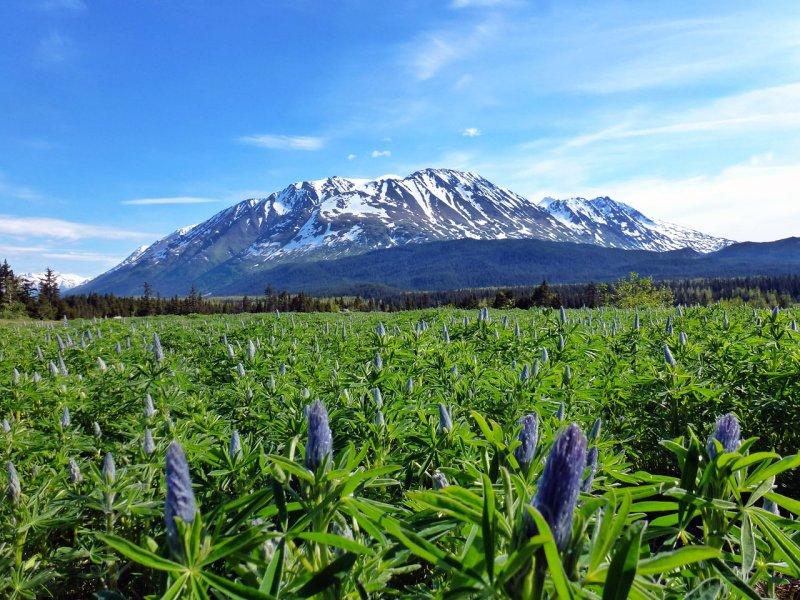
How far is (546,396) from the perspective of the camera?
4152 millimetres

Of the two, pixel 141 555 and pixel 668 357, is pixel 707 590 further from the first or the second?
pixel 668 357

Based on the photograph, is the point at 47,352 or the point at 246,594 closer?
the point at 246,594

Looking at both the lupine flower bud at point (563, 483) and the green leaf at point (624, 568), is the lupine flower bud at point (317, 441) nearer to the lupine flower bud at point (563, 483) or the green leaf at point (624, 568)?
the lupine flower bud at point (563, 483)

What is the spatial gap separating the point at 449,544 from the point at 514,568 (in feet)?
3.30

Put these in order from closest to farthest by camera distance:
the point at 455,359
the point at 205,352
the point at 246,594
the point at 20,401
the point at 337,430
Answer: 1. the point at 246,594
2. the point at 337,430
3. the point at 20,401
4. the point at 455,359
5. the point at 205,352

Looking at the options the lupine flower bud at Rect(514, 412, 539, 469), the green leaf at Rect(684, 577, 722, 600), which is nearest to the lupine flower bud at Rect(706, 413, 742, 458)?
the green leaf at Rect(684, 577, 722, 600)

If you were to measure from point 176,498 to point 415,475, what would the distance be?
1969 millimetres

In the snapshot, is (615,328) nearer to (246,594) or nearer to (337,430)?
(337,430)

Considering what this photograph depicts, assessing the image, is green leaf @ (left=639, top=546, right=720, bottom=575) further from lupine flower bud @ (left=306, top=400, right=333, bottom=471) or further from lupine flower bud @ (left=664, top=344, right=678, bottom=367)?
lupine flower bud @ (left=664, top=344, right=678, bottom=367)

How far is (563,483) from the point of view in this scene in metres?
0.91

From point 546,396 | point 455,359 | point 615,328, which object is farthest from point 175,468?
point 615,328

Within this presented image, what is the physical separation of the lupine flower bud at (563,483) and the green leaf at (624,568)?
11 cm

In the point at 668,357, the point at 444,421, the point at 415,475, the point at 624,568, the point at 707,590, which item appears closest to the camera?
the point at 624,568

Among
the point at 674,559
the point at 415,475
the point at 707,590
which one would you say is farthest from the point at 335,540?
the point at 415,475
